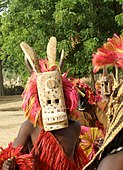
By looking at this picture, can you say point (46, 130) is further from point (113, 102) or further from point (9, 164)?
point (113, 102)

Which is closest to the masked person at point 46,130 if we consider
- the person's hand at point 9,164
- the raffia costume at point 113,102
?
the person's hand at point 9,164

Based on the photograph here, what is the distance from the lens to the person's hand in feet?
11.8

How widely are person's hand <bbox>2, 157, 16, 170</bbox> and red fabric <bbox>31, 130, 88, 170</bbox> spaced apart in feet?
0.60

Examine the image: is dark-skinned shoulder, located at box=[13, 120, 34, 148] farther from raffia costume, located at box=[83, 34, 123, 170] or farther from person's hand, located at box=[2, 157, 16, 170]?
raffia costume, located at box=[83, 34, 123, 170]

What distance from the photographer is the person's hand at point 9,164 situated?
3.58 meters

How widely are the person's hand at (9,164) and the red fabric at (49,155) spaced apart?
184mm

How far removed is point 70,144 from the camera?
3723 mm

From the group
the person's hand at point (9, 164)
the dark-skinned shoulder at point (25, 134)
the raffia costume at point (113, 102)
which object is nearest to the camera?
the raffia costume at point (113, 102)

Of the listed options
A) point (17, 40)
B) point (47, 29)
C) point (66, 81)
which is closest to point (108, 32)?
point (47, 29)

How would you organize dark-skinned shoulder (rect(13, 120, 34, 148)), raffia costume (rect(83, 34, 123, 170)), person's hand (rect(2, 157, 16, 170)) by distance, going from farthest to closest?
dark-skinned shoulder (rect(13, 120, 34, 148)) < person's hand (rect(2, 157, 16, 170)) < raffia costume (rect(83, 34, 123, 170))

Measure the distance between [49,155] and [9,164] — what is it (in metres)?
0.33

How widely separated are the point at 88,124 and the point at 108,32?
956 cm

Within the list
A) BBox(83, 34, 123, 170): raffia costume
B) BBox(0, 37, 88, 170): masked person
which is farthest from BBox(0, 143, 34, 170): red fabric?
BBox(83, 34, 123, 170): raffia costume

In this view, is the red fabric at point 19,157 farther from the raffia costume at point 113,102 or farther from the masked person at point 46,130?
the raffia costume at point 113,102
